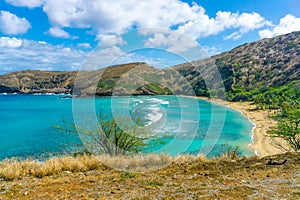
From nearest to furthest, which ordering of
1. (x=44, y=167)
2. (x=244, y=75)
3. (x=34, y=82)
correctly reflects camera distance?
(x=44, y=167), (x=244, y=75), (x=34, y=82)

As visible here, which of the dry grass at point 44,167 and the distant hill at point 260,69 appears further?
the distant hill at point 260,69

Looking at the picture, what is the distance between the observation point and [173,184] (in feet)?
25.3

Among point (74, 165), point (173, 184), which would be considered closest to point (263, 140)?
point (173, 184)

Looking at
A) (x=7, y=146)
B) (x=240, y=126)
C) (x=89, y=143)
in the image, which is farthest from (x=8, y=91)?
(x=89, y=143)

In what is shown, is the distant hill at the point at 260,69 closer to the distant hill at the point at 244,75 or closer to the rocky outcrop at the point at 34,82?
the distant hill at the point at 244,75

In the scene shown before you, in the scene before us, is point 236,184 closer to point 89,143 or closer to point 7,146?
point 89,143

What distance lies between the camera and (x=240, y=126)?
187 feet

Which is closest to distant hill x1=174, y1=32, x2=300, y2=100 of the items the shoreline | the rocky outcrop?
the shoreline

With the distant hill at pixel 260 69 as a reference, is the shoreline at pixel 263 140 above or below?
below

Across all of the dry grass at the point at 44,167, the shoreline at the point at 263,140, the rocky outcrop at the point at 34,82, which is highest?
the rocky outcrop at the point at 34,82

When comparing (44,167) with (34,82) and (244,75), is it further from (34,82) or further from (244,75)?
(34,82)

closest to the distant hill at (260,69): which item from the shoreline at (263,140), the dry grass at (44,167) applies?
the shoreline at (263,140)

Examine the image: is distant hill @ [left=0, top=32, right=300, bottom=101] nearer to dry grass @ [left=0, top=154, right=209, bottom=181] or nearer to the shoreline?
the shoreline

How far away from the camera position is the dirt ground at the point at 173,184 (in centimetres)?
680
